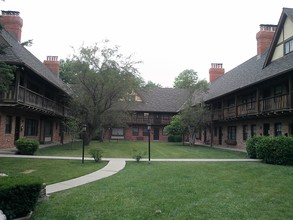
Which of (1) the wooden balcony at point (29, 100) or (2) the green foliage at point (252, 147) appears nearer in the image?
(2) the green foliage at point (252, 147)

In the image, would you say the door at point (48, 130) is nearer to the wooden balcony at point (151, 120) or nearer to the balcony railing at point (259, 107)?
the wooden balcony at point (151, 120)

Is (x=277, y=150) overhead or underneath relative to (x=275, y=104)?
underneath

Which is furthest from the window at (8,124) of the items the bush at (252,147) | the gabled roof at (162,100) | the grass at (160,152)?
the gabled roof at (162,100)

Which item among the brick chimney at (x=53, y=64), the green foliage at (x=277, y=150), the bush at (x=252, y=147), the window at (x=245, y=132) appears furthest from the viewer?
the brick chimney at (x=53, y=64)

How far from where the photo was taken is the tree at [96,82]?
2671 centimetres

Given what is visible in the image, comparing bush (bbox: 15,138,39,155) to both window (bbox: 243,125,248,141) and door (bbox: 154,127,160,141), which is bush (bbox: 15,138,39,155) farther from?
door (bbox: 154,127,160,141)

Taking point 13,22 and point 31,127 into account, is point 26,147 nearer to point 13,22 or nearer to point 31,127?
point 31,127

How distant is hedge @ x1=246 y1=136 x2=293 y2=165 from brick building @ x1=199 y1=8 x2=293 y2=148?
3.12m

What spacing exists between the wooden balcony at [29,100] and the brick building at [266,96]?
15959 millimetres

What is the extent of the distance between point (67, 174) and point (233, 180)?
606 cm

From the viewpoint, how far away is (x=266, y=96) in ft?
76.9

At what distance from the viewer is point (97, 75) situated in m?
26.6

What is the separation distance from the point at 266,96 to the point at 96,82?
1474 cm

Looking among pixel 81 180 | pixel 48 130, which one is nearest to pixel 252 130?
pixel 81 180
